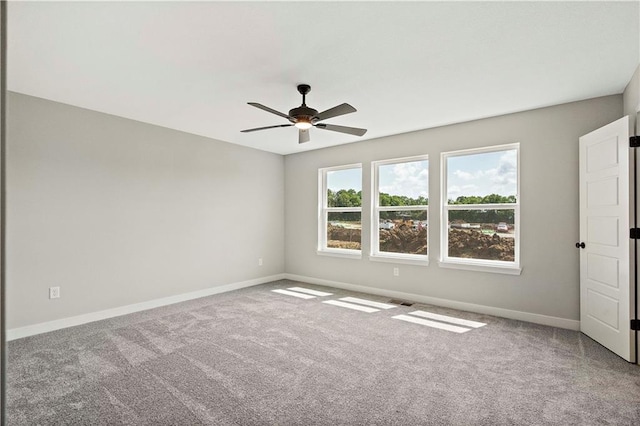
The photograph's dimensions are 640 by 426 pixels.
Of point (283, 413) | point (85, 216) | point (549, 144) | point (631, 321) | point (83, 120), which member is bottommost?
point (283, 413)

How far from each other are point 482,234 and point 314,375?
306 centimetres

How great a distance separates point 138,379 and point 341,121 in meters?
3.56

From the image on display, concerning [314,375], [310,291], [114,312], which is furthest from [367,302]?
[114,312]

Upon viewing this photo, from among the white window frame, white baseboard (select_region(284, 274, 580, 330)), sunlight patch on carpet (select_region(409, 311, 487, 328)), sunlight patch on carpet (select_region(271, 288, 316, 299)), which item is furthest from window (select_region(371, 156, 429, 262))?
sunlight patch on carpet (select_region(271, 288, 316, 299))

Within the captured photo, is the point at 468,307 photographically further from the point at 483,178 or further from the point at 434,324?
the point at 483,178

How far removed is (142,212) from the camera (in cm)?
443

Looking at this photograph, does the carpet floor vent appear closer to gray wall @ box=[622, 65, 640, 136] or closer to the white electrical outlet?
gray wall @ box=[622, 65, 640, 136]

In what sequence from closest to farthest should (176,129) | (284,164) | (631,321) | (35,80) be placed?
1. (631,321)
2. (35,80)
3. (176,129)
4. (284,164)

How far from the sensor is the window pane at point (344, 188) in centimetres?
567

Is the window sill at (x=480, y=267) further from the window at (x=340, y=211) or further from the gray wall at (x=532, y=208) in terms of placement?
the window at (x=340, y=211)

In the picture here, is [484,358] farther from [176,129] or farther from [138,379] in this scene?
[176,129]

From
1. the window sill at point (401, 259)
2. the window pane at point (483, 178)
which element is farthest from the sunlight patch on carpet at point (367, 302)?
the window pane at point (483, 178)

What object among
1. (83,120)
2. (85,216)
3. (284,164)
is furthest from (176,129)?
(284,164)

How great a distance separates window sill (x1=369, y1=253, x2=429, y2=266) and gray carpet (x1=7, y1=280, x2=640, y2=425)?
3.88 feet
